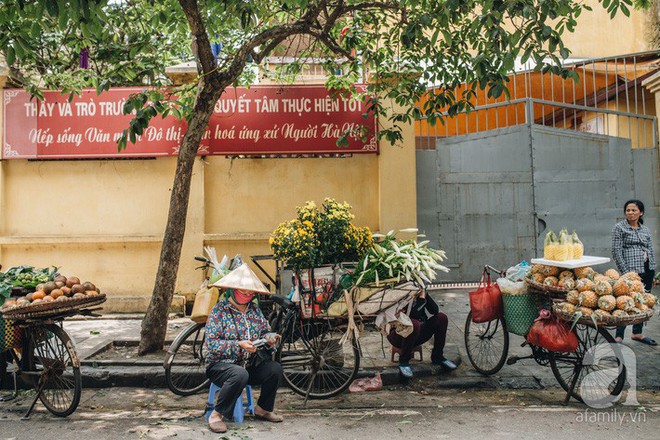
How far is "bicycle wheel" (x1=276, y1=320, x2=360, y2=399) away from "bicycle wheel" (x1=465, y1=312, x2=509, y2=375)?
1462mm

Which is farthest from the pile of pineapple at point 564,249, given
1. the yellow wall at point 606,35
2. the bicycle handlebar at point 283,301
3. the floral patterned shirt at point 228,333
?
the yellow wall at point 606,35

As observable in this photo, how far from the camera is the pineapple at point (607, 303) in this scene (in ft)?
15.8

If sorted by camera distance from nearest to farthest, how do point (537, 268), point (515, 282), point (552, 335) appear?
1. point (552, 335)
2. point (537, 268)
3. point (515, 282)

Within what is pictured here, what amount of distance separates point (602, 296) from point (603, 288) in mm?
68

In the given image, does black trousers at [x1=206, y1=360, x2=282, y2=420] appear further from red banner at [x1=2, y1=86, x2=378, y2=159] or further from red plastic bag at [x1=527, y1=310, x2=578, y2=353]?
red banner at [x1=2, y1=86, x2=378, y2=159]

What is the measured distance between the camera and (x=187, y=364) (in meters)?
6.00

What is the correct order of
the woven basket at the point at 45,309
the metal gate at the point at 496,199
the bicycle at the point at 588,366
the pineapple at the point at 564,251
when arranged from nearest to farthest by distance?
the woven basket at the point at 45,309, the bicycle at the point at 588,366, the pineapple at the point at 564,251, the metal gate at the point at 496,199

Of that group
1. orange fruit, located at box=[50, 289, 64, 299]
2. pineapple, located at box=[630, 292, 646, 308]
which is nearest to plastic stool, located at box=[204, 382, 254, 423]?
orange fruit, located at box=[50, 289, 64, 299]

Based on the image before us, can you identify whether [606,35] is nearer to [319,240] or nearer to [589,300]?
[589,300]

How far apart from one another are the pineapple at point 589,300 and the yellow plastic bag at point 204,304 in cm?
350

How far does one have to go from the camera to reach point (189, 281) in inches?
366

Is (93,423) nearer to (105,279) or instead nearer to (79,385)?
(79,385)

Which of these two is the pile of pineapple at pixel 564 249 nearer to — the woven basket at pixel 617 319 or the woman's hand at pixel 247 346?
the woven basket at pixel 617 319

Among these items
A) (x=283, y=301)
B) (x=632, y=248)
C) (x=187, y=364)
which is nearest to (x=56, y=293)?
(x=187, y=364)
